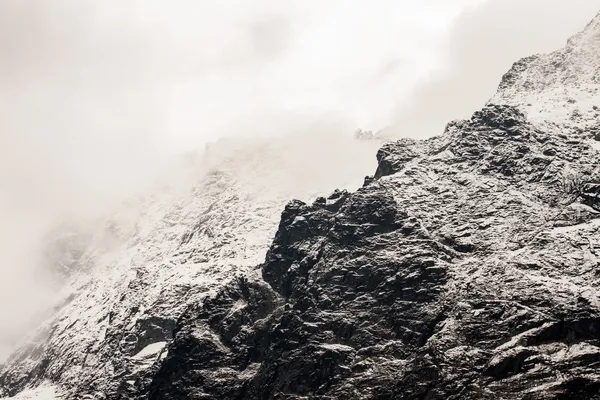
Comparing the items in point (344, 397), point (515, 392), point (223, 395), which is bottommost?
point (515, 392)

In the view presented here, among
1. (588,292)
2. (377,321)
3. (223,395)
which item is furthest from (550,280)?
(223,395)

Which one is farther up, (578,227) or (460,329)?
A: (578,227)

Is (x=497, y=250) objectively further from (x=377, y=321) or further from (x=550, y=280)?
(x=377, y=321)

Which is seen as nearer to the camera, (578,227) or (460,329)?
(460,329)

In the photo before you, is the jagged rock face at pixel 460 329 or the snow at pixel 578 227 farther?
the snow at pixel 578 227

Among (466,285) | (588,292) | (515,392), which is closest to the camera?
(515,392)

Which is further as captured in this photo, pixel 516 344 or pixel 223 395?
pixel 223 395

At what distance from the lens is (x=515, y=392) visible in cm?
16350

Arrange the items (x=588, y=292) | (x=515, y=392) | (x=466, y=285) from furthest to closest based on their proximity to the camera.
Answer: (x=466, y=285) → (x=588, y=292) → (x=515, y=392)

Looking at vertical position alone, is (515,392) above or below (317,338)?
below

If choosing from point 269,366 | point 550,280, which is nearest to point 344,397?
point 269,366

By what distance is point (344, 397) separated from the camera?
17838cm

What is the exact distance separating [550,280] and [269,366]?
58671 mm

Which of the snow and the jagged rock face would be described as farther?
the snow
